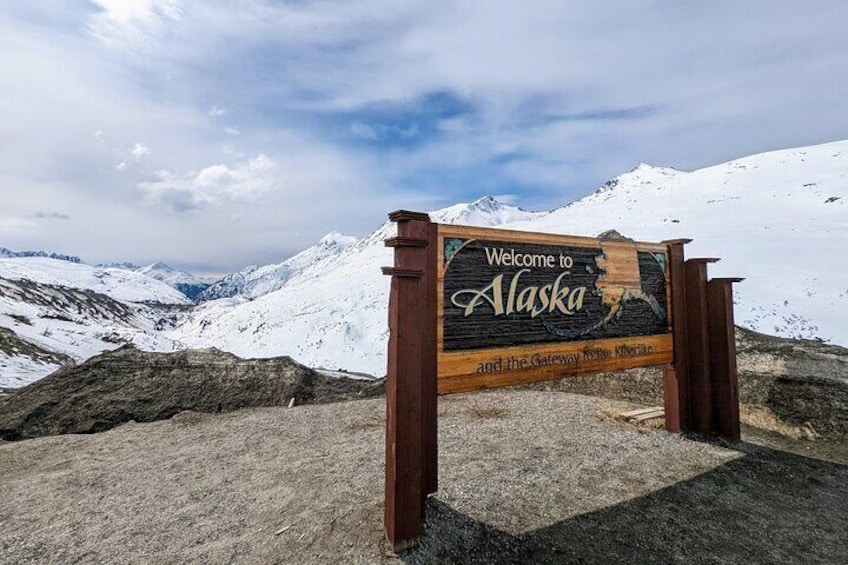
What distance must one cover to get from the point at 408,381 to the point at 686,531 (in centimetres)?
347

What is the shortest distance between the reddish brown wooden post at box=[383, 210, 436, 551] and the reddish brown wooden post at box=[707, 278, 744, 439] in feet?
18.8

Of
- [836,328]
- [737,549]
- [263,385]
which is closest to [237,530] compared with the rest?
[737,549]

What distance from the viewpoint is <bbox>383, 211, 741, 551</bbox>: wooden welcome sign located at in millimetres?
3984

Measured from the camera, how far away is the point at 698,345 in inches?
272

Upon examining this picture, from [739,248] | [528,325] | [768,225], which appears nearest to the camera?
[528,325]

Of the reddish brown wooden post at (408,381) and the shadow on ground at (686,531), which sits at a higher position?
the reddish brown wooden post at (408,381)

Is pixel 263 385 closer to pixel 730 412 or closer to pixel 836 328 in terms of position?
pixel 730 412

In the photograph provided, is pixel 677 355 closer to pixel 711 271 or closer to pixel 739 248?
pixel 711 271

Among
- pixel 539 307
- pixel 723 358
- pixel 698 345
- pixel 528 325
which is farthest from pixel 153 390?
pixel 723 358

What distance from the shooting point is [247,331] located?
1994 inches

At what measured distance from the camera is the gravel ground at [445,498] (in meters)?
3.97

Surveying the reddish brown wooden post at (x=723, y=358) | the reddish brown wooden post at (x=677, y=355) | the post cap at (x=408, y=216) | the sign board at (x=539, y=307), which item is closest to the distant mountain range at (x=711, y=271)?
the reddish brown wooden post at (x=723, y=358)

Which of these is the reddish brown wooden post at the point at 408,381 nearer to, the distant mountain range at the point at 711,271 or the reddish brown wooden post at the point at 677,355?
the reddish brown wooden post at the point at 677,355

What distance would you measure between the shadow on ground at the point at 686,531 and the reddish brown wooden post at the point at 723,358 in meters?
1.50
